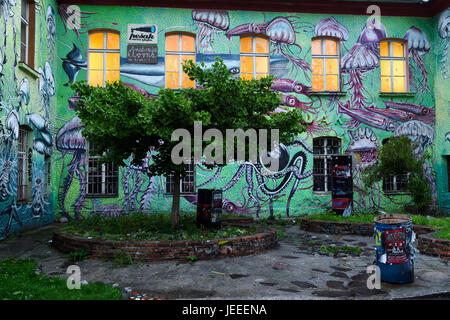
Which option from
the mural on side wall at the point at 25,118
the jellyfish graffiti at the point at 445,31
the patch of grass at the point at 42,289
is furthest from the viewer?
the jellyfish graffiti at the point at 445,31

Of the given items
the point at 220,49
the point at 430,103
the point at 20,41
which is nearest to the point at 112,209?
the point at 20,41

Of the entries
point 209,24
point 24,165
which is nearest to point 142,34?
point 209,24

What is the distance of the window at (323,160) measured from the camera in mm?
15031

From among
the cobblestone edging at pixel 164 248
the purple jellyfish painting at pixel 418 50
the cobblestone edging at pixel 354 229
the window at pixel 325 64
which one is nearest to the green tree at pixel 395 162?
the cobblestone edging at pixel 354 229

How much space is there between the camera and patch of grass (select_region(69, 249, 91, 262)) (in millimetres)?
7246

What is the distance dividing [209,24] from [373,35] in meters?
A: 6.83

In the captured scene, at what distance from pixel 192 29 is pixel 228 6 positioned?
1.73m

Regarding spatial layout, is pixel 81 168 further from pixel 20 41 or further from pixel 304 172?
pixel 304 172

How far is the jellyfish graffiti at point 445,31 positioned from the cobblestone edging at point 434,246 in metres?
9.51

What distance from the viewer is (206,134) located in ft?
25.6

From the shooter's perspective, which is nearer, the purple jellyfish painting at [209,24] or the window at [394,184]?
the purple jellyfish painting at [209,24]

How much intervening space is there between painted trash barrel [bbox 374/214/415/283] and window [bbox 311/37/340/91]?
10224 millimetres

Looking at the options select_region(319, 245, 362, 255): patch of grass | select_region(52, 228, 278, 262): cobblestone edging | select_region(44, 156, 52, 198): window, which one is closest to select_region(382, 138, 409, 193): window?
select_region(319, 245, 362, 255): patch of grass

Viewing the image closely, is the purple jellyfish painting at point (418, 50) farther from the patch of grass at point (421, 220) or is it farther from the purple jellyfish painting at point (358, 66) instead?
the patch of grass at point (421, 220)
